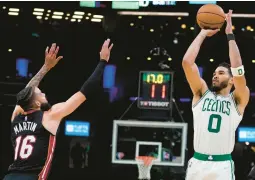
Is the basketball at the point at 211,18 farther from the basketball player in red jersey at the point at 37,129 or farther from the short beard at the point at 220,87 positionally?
the basketball player in red jersey at the point at 37,129

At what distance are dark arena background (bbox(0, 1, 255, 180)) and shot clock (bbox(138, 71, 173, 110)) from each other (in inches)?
208

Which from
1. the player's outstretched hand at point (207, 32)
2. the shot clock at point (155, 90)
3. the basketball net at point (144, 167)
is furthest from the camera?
the shot clock at point (155, 90)

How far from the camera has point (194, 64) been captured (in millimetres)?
5379

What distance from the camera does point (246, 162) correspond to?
2112 cm

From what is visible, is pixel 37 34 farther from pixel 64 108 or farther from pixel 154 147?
pixel 64 108

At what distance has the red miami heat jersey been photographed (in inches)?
201

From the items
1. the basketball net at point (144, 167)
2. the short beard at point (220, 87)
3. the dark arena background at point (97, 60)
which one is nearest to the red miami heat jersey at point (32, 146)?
the short beard at point (220, 87)

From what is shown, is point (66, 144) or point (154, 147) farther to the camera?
point (66, 144)

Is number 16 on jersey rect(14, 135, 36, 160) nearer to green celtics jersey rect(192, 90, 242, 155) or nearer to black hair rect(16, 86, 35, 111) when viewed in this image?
black hair rect(16, 86, 35, 111)

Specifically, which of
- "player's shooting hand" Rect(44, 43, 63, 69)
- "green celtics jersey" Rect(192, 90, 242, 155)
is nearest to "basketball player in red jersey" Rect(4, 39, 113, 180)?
"player's shooting hand" Rect(44, 43, 63, 69)

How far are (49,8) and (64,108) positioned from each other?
15711 millimetres

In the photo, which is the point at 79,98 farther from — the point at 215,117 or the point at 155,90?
the point at 155,90

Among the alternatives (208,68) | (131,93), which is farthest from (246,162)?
(131,93)

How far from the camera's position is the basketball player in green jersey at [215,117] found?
17.2 feet
